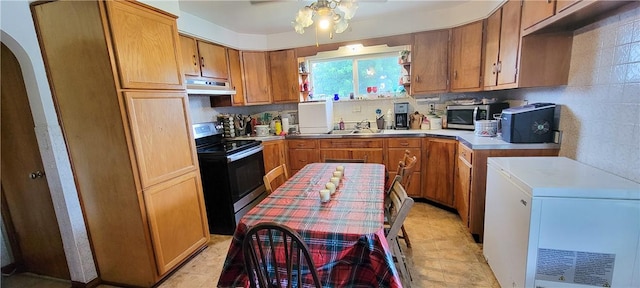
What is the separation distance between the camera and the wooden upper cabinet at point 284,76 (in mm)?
3660

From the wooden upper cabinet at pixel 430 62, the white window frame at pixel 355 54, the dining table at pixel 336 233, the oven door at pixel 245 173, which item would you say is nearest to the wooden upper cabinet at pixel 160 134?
the oven door at pixel 245 173

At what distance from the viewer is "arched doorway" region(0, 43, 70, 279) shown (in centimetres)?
188

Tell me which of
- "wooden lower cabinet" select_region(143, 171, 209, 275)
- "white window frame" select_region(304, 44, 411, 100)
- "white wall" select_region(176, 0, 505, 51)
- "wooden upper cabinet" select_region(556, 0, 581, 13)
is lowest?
"wooden lower cabinet" select_region(143, 171, 209, 275)

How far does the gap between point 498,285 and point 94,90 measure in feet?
9.85

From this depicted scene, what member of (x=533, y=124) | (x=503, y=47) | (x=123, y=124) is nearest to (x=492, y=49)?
(x=503, y=47)

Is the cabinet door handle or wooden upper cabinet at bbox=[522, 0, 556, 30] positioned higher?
wooden upper cabinet at bbox=[522, 0, 556, 30]

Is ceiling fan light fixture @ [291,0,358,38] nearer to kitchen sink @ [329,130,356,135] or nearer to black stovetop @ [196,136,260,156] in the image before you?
black stovetop @ [196,136,260,156]

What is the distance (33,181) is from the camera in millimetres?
2016

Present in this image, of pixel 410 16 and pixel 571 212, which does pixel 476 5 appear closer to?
pixel 410 16

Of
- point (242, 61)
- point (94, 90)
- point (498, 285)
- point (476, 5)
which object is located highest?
point (476, 5)

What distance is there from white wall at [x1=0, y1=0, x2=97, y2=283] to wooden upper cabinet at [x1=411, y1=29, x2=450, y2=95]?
3421 mm

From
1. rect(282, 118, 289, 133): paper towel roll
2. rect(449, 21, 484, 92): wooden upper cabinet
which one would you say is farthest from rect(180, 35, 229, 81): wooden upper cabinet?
rect(449, 21, 484, 92): wooden upper cabinet

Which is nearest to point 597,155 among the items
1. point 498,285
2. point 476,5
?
point 498,285

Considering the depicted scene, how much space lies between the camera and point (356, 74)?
375 centimetres
